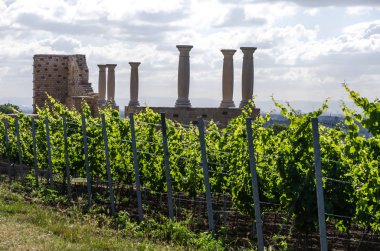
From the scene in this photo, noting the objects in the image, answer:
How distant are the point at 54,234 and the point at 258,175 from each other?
2735mm

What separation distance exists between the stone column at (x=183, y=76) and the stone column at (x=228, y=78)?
1470 millimetres

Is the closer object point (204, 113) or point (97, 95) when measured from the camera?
point (204, 113)

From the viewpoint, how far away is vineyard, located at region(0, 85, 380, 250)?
775 cm

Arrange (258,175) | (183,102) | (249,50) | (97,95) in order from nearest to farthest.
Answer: (258,175) < (249,50) < (183,102) < (97,95)

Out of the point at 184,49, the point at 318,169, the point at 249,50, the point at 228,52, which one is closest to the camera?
the point at 318,169

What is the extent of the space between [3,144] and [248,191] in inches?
439

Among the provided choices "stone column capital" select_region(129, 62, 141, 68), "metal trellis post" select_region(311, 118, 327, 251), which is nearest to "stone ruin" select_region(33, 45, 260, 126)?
"stone column capital" select_region(129, 62, 141, 68)

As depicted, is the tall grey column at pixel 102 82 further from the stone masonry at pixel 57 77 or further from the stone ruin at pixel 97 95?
the stone masonry at pixel 57 77

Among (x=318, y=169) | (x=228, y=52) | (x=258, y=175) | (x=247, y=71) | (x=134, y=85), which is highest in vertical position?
→ (x=228, y=52)

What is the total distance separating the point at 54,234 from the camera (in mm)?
8961

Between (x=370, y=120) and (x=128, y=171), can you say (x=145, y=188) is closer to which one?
(x=128, y=171)

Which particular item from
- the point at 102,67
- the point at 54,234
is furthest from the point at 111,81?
the point at 54,234

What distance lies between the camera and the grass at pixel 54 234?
320 inches

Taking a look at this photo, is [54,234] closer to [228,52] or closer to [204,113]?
[204,113]
